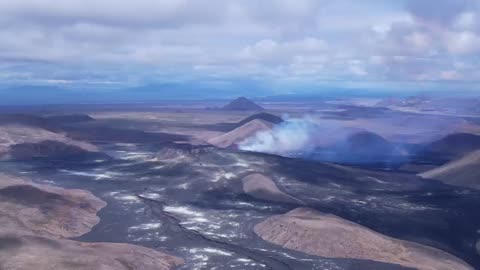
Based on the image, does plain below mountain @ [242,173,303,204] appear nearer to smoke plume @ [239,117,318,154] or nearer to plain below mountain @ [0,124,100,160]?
smoke plume @ [239,117,318,154]

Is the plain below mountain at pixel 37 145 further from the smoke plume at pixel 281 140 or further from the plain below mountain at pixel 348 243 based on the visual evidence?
the plain below mountain at pixel 348 243

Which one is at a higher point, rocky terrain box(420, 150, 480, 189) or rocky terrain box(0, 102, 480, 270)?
rocky terrain box(420, 150, 480, 189)

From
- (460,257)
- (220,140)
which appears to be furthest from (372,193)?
(220,140)

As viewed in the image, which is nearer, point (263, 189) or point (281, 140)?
point (263, 189)

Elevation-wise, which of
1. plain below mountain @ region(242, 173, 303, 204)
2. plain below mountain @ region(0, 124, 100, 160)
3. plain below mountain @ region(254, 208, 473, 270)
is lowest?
plain below mountain @ region(254, 208, 473, 270)

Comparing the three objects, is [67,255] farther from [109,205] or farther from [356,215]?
[356,215]

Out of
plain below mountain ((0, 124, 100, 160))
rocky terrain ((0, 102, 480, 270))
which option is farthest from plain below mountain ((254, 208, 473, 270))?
plain below mountain ((0, 124, 100, 160))

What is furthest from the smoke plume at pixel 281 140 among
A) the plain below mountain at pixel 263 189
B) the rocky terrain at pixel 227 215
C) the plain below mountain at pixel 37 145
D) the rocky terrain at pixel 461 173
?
the plain below mountain at pixel 263 189

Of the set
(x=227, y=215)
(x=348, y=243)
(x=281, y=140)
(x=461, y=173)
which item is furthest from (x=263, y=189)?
(x=281, y=140)

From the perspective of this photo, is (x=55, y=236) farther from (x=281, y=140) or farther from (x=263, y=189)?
(x=281, y=140)
